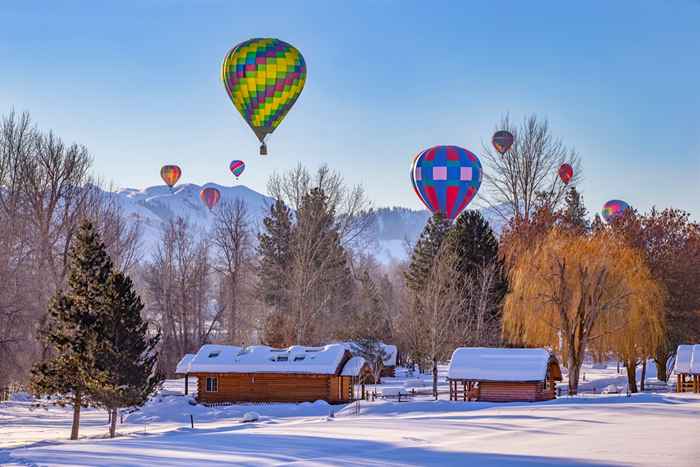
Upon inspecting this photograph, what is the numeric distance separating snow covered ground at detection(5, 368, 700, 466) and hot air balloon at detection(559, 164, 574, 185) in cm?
3442

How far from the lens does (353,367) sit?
50.7 metres

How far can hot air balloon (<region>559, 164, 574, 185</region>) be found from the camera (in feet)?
259

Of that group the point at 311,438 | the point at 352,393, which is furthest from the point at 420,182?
the point at 311,438

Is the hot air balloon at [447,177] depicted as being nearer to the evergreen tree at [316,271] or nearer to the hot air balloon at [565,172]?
the evergreen tree at [316,271]

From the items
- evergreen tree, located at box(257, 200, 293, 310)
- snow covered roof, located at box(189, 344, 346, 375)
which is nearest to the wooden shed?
snow covered roof, located at box(189, 344, 346, 375)

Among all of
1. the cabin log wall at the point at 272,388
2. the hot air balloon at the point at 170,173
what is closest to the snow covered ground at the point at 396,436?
the cabin log wall at the point at 272,388

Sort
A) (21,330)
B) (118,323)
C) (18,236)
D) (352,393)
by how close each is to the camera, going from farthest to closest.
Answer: (18,236)
(352,393)
(21,330)
(118,323)

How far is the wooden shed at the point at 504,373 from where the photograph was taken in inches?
1821

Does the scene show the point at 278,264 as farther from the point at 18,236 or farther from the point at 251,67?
the point at 251,67

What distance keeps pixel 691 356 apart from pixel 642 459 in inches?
1243

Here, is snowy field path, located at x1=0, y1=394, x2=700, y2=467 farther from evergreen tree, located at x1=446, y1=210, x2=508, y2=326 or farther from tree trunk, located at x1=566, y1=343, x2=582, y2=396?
evergreen tree, located at x1=446, y1=210, x2=508, y2=326

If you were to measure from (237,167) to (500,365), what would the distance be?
209 feet

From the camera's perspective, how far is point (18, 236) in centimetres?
5975

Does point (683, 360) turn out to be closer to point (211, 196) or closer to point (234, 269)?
point (234, 269)
